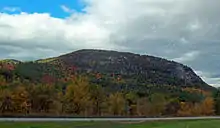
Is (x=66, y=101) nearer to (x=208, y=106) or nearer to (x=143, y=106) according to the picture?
(x=143, y=106)

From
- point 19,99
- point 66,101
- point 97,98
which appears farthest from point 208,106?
point 19,99

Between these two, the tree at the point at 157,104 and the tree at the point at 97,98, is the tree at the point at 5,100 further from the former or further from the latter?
the tree at the point at 157,104

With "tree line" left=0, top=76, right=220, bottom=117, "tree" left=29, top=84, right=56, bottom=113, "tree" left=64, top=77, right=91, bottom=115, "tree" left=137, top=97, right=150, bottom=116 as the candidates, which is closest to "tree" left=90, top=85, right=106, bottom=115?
"tree line" left=0, top=76, right=220, bottom=117

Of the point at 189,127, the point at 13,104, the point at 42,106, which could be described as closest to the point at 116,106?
the point at 42,106

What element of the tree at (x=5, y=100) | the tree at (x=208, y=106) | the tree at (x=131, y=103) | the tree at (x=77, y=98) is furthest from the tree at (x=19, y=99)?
the tree at (x=208, y=106)

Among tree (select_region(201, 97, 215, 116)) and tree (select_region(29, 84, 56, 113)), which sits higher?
tree (select_region(29, 84, 56, 113))

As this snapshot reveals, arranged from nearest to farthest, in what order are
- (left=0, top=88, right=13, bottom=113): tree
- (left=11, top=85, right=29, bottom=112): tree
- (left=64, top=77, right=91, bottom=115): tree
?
(left=0, top=88, right=13, bottom=113): tree
(left=11, top=85, right=29, bottom=112): tree
(left=64, top=77, right=91, bottom=115): tree

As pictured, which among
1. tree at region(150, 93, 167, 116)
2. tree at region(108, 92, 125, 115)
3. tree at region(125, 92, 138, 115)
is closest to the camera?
tree at region(108, 92, 125, 115)

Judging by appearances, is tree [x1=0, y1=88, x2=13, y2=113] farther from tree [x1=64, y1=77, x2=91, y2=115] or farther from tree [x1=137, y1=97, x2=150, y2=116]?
tree [x1=137, y1=97, x2=150, y2=116]

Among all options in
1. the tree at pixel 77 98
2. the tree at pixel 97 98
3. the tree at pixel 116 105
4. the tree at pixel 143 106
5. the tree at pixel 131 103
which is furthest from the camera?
the tree at pixel 131 103

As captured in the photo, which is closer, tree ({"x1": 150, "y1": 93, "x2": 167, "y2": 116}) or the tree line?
the tree line

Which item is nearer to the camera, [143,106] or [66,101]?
[66,101]

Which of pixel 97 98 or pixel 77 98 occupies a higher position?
pixel 97 98

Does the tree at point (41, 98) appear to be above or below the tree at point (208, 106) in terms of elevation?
above
